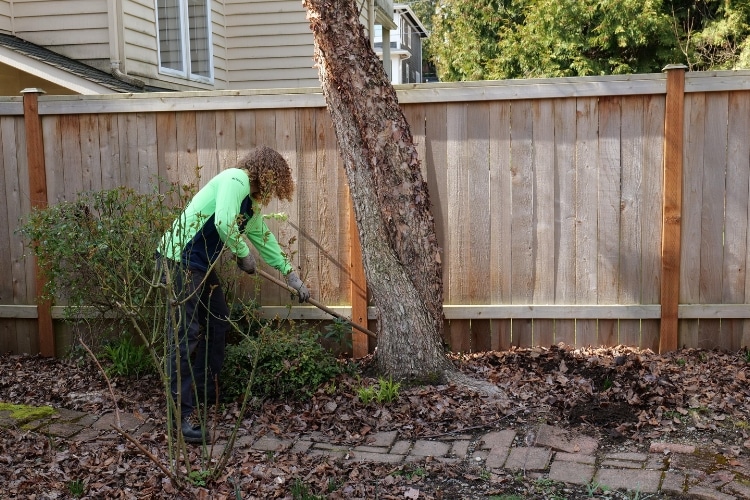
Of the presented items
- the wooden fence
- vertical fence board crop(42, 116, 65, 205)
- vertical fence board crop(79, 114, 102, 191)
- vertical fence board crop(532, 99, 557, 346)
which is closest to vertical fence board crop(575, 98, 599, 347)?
the wooden fence

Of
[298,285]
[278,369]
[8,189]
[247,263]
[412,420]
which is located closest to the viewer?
[412,420]

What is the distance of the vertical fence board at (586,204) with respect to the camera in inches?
210

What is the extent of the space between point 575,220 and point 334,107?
74.3 inches

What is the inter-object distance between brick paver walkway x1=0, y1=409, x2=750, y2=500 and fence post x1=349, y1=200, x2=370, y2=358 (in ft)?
4.36

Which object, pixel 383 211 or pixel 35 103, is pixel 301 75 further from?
pixel 383 211

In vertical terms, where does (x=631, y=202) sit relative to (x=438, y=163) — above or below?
below

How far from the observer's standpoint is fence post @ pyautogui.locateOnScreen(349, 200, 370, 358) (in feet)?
18.2

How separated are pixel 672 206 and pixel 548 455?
7.34 ft

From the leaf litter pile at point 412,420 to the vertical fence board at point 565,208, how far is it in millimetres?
383

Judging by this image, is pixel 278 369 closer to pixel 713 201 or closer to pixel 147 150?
pixel 147 150

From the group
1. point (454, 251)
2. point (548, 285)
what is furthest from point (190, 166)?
point (548, 285)

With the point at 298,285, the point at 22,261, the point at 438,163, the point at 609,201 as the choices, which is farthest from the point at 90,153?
the point at 609,201

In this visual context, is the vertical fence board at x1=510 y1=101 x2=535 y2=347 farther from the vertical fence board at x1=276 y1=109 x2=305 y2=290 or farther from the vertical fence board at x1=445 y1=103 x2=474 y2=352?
the vertical fence board at x1=276 y1=109 x2=305 y2=290

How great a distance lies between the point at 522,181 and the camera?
17.8ft
